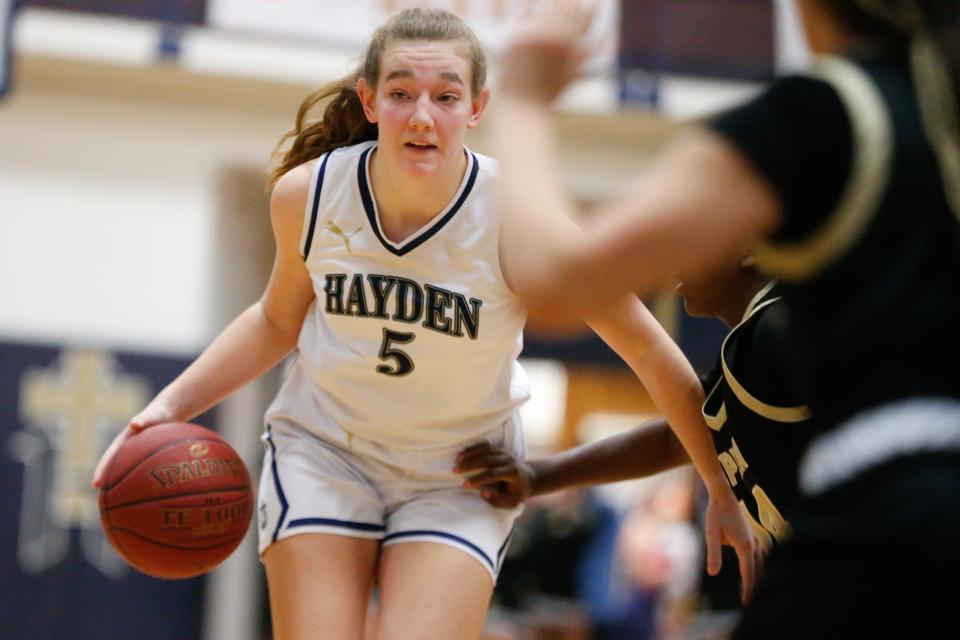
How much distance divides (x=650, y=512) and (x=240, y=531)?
7064 mm

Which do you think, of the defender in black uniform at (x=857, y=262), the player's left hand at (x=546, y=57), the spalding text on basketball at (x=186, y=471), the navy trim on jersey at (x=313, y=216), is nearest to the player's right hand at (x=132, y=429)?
the spalding text on basketball at (x=186, y=471)

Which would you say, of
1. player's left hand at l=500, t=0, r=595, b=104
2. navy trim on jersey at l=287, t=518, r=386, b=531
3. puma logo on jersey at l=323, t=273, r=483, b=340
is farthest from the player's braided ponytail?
navy trim on jersey at l=287, t=518, r=386, b=531

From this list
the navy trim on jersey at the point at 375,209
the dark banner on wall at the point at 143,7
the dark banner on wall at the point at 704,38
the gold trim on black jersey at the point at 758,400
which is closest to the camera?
the gold trim on black jersey at the point at 758,400

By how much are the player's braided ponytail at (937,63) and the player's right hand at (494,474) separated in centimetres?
180

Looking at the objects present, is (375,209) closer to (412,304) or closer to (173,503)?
(412,304)

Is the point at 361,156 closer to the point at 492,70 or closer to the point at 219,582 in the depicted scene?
the point at 492,70

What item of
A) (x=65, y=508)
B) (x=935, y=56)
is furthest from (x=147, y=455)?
(x=65, y=508)

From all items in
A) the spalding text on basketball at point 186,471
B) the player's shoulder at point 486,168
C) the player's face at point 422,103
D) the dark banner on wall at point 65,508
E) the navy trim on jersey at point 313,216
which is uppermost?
the player's face at point 422,103

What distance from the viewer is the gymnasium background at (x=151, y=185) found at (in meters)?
8.17

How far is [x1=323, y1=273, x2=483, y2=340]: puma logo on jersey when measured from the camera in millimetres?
3008

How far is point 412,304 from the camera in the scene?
3.01 meters

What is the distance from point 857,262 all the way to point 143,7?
752cm

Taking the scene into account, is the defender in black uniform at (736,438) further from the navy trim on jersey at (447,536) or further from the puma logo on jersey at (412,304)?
the puma logo on jersey at (412,304)

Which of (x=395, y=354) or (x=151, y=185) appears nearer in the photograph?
(x=395, y=354)
